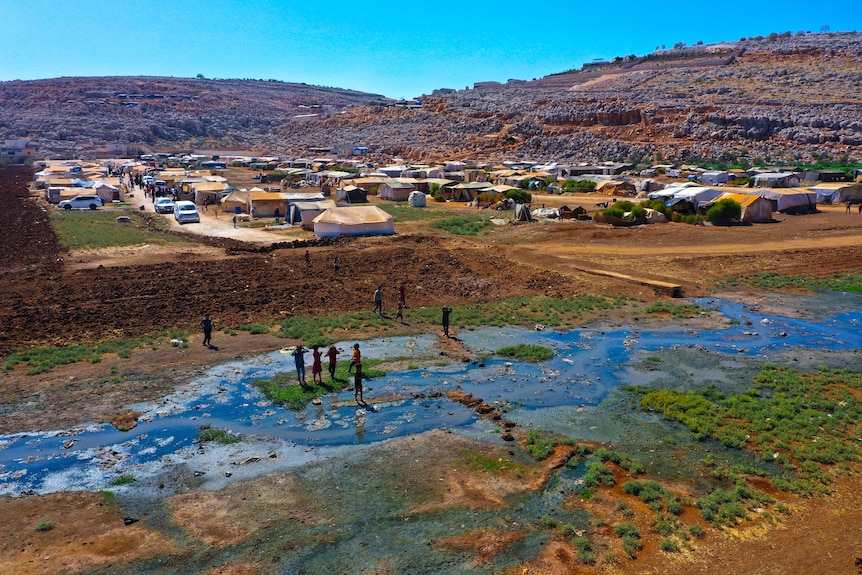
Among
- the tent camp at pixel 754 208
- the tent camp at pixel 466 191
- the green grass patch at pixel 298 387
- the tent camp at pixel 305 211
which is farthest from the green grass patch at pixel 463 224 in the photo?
the green grass patch at pixel 298 387

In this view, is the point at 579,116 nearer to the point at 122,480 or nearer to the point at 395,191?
the point at 395,191

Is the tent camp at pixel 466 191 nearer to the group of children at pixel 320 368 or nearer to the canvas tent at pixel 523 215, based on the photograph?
the canvas tent at pixel 523 215

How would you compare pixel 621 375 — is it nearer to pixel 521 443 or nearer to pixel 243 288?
pixel 521 443

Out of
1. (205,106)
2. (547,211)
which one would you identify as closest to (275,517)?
(547,211)

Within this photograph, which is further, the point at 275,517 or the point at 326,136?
the point at 326,136

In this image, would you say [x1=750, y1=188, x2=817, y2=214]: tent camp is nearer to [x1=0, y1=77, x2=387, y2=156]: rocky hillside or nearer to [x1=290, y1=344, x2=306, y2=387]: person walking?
[x1=290, y1=344, x2=306, y2=387]: person walking

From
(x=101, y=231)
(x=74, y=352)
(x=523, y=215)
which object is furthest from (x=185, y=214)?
(x=74, y=352)
